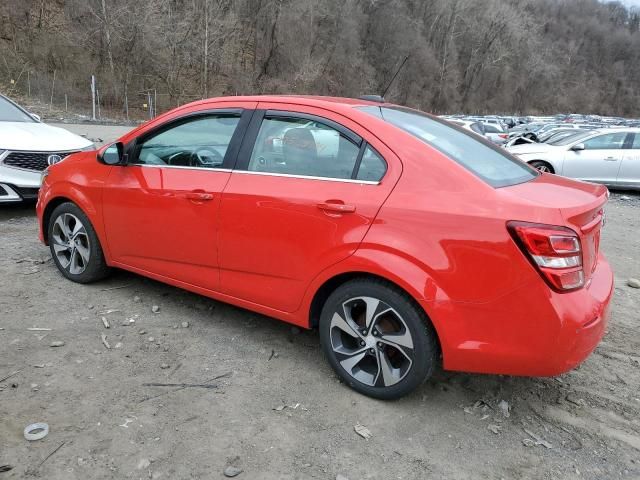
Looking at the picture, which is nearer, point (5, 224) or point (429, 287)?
point (429, 287)

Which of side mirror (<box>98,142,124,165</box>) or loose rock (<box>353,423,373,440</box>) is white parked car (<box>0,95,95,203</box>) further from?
loose rock (<box>353,423,373,440</box>)

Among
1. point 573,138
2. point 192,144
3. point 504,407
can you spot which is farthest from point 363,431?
point 573,138

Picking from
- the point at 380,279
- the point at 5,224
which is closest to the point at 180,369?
the point at 380,279

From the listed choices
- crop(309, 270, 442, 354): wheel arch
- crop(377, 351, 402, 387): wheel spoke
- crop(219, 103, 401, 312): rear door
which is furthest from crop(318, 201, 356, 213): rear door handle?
crop(377, 351, 402, 387): wheel spoke

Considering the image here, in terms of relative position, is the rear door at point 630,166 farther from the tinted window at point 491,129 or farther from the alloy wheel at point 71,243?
the tinted window at point 491,129

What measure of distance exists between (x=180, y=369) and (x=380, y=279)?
1341mm

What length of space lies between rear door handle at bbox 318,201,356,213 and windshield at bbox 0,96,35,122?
5818mm

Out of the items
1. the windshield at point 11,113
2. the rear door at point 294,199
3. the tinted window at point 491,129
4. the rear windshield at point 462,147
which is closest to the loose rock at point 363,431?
the rear door at point 294,199

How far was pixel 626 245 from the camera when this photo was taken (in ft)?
21.3

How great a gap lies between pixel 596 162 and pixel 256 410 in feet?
34.9

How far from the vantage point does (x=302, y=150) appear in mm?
2994

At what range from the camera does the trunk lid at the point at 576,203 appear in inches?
94.0

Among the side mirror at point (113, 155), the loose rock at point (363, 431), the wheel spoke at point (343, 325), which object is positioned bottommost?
the loose rock at point (363, 431)

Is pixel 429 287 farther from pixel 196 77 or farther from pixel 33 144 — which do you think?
pixel 196 77
